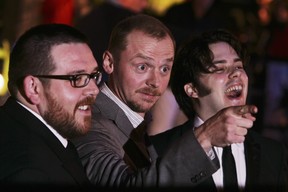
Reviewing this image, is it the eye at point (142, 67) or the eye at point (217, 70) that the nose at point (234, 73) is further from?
the eye at point (142, 67)

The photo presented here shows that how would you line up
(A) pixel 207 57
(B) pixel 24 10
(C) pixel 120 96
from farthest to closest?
(B) pixel 24 10
(A) pixel 207 57
(C) pixel 120 96

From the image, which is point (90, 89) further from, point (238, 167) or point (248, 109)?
point (238, 167)

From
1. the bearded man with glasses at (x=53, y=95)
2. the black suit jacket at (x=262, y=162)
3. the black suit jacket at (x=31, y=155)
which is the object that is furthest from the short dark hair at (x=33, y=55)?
the black suit jacket at (x=262, y=162)

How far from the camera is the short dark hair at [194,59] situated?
4.22 meters

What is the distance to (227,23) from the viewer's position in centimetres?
801

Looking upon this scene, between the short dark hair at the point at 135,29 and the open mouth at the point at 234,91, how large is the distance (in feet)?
1.43

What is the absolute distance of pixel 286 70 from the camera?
7691 mm

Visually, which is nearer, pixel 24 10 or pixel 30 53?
pixel 30 53

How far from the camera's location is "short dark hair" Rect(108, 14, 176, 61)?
3.89 meters

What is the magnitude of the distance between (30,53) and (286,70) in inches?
191

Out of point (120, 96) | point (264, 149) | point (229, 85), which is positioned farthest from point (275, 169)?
point (120, 96)

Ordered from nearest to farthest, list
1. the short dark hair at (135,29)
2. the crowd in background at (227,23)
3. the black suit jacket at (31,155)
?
the black suit jacket at (31,155) < the short dark hair at (135,29) < the crowd in background at (227,23)

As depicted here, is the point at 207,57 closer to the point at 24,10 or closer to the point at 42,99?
the point at 42,99

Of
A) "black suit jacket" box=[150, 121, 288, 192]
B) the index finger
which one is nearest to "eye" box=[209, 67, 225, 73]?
"black suit jacket" box=[150, 121, 288, 192]
